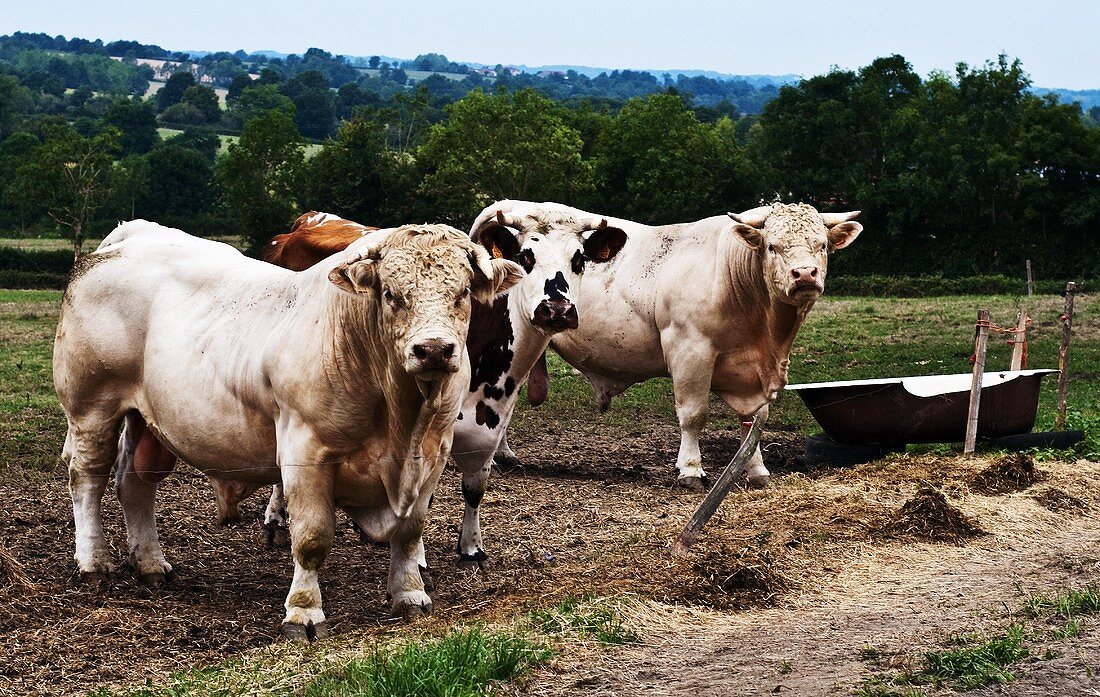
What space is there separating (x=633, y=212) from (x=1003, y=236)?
21.3 metres

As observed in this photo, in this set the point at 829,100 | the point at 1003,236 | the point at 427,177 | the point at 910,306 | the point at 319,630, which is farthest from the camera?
the point at 427,177

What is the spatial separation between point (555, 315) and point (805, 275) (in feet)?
10.2

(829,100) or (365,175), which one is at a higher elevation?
(829,100)

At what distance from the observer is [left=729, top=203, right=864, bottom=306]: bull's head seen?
32.4 ft

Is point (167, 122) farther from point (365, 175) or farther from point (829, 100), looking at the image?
point (829, 100)

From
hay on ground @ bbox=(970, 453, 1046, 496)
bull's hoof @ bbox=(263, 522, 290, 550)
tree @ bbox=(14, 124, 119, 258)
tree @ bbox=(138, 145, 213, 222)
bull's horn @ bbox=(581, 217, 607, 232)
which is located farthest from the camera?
tree @ bbox=(138, 145, 213, 222)

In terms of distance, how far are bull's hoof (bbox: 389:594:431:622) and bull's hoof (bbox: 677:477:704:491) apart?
436 cm

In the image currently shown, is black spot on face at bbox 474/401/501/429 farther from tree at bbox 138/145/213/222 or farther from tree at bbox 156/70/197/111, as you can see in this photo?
tree at bbox 156/70/197/111

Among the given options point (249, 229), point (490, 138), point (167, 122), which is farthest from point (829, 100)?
point (167, 122)

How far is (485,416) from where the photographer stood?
8.17 meters

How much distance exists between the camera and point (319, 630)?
6512mm

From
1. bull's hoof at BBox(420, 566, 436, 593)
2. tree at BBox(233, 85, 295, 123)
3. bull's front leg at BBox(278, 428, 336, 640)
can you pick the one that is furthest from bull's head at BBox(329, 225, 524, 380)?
tree at BBox(233, 85, 295, 123)

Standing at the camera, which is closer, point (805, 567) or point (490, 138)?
point (805, 567)

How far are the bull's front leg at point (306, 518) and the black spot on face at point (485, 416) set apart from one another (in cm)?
174
